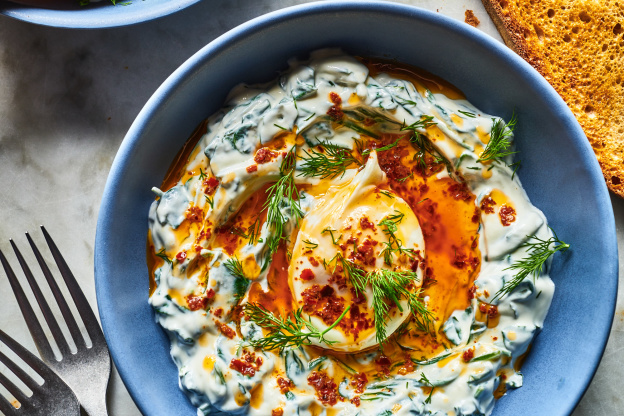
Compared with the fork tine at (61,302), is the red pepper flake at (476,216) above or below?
above

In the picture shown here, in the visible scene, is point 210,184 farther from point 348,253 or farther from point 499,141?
point 499,141

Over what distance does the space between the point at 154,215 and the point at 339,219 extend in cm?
103

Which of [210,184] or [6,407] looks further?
[6,407]

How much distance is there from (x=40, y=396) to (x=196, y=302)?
3.84 feet

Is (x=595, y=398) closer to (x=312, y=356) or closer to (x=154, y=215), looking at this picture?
(x=312, y=356)

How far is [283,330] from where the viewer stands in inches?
129

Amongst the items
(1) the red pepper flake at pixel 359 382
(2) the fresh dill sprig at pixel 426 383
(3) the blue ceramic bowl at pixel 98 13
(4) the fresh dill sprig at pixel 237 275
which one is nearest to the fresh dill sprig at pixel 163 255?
(4) the fresh dill sprig at pixel 237 275

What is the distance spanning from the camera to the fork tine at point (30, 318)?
138 inches

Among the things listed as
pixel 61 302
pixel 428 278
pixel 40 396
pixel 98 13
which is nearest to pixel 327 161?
pixel 428 278

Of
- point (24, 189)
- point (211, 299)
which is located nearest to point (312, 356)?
point (211, 299)

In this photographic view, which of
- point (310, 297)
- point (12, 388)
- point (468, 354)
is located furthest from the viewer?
point (12, 388)

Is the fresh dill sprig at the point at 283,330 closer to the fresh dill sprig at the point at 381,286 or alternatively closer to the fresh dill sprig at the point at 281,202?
the fresh dill sprig at the point at 381,286

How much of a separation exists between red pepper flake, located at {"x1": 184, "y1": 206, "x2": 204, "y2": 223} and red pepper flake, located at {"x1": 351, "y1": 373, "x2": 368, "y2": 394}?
120 centimetres

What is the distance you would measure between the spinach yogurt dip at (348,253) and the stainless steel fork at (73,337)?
52 centimetres
